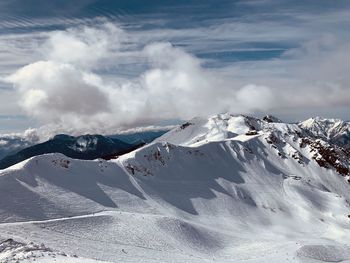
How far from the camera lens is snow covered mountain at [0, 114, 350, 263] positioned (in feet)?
211

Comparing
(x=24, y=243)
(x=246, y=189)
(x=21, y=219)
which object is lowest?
(x=246, y=189)

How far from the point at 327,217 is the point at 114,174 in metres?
59.4

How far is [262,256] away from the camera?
237 feet

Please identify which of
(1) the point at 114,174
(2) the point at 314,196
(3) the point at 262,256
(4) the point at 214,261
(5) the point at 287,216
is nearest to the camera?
(4) the point at 214,261

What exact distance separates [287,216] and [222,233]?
118 feet

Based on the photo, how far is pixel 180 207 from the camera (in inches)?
3922

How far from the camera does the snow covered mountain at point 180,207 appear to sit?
64.3 m

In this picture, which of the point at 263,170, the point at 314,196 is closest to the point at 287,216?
the point at 314,196

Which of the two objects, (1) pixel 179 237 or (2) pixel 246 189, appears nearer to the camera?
(1) pixel 179 237

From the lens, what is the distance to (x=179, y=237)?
7531 centimetres

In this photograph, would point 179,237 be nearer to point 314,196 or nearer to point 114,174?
point 114,174

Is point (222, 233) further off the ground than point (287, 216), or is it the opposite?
point (222, 233)

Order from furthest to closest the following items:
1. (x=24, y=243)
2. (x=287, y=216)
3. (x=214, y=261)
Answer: (x=287, y=216) < (x=214, y=261) < (x=24, y=243)

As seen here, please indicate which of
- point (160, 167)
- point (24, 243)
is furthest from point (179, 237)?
point (160, 167)
